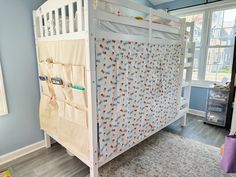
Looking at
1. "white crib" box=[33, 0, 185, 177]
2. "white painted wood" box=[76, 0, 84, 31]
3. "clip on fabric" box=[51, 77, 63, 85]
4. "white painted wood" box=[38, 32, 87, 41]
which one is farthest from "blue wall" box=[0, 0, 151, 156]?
"white painted wood" box=[76, 0, 84, 31]

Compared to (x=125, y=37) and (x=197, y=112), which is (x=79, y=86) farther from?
(x=197, y=112)

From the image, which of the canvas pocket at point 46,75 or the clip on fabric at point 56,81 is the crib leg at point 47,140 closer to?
the canvas pocket at point 46,75

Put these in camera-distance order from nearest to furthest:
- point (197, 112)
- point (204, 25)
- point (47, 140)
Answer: point (47, 140), point (204, 25), point (197, 112)

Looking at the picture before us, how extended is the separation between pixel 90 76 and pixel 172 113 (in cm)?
184

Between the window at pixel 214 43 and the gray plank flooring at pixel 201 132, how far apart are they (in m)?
1.04

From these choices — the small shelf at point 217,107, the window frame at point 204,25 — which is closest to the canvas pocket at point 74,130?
the small shelf at point 217,107

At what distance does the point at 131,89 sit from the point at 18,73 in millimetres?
1429

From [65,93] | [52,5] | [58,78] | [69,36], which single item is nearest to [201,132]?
[65,93]

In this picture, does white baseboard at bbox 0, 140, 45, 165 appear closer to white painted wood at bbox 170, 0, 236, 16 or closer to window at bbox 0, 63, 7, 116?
window at bbox 0, 63, 7, 116

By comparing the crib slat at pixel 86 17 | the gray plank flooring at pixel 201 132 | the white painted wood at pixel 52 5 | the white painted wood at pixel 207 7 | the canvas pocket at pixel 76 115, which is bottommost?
the gray plank flooring at pixel 201 132

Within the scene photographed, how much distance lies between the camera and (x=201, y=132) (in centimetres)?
278

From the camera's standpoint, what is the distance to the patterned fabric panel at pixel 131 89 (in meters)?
1.51

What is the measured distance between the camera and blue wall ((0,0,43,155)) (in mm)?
1818

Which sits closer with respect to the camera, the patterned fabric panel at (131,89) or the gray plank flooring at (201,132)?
the patterned fabric panel at (131,89)
